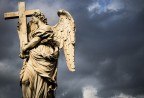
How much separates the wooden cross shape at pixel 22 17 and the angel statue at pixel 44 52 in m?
0.21

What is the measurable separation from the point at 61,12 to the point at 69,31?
0.69 meters

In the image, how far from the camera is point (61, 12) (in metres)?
17.7

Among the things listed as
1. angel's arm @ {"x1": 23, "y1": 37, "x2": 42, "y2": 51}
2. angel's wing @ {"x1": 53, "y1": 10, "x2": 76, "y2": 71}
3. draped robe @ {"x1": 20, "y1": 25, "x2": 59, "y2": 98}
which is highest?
angel's wing @ {"x1": 53, "y1": 10, "x2": 76, "y2": 71}

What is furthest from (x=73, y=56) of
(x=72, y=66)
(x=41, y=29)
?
(x=41, y=29)

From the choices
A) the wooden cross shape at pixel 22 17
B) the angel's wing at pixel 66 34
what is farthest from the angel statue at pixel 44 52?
the wooden cross shape at pixel 22 17

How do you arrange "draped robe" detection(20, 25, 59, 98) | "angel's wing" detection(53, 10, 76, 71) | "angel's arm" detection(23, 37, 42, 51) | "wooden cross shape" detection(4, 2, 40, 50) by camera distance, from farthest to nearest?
"angel's wing" detection(53, 10, 76, 71), "wooden cross shape" detection(4, 2, 40, 50), "angel's arm" detection(23, 37, 42, 51), "draped robe" detection(20, 25, 59, 98)

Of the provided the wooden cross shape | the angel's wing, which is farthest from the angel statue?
the wooden cross shape

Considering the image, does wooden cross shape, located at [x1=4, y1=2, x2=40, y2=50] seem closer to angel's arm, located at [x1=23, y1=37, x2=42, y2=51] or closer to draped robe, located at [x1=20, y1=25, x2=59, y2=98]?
angel's arm, located at [x1=23, y1=37, x2=42, y2=51]

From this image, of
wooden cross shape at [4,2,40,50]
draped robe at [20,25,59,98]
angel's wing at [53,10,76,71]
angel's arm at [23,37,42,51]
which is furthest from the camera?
angel's wing at [53,10,76,71]

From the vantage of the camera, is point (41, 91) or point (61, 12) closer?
point (41, 91)

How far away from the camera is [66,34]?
17641 millimetres

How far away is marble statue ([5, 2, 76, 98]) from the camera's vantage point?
16.5 metres

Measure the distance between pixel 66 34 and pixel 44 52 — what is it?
4.08 ft

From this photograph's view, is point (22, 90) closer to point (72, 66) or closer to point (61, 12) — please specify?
point (72, 66)
